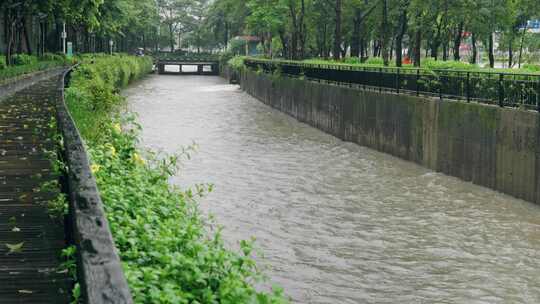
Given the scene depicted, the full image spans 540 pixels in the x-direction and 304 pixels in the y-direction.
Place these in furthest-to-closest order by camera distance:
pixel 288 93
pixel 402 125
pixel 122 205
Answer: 1. pixel 288 93
2. pixel 402 125
3. pixel 122 205

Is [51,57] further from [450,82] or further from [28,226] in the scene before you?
[28,226]

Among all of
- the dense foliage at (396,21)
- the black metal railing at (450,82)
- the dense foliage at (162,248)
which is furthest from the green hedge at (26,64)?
the dense foliage at (162,248)

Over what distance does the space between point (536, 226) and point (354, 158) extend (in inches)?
460

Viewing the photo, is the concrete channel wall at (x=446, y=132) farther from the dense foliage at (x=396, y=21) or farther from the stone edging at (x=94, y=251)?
the dense foliage at (x=396, y=21)

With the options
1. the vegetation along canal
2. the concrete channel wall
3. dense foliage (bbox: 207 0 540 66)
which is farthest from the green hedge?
dense foliage (bbox: 207 0 540 66)

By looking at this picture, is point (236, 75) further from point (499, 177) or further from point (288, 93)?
point (499, 177)

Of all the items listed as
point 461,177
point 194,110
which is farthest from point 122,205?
point 194,110

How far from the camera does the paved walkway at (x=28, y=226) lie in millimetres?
7301

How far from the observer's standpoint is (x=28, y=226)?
9734 mm

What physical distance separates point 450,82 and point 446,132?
1.99 metres

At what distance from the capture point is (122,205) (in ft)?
Result: 28.4

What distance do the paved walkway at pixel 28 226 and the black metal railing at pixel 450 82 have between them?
34.5 ft

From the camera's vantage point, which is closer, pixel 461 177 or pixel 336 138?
pixel 461 177

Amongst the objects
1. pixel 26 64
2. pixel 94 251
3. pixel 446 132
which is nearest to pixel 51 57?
pixel 26 64
